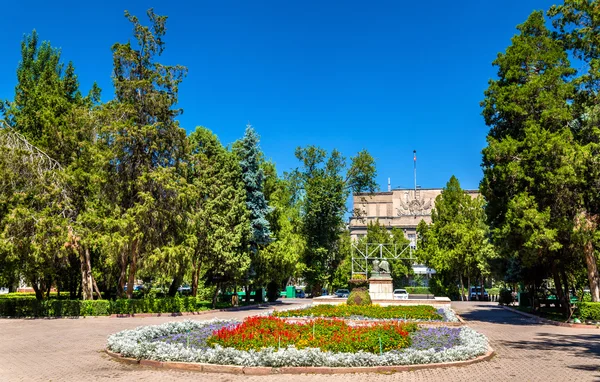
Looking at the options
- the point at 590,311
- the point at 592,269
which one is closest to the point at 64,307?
the point at 590,311

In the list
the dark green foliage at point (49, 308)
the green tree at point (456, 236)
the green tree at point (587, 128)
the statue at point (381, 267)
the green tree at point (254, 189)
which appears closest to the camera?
the green tree at point (587, 128)

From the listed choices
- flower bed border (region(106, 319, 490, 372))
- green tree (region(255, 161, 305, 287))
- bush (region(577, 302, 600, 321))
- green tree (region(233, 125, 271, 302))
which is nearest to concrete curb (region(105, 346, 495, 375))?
flower bed border (region(106, 319, 490, 372))

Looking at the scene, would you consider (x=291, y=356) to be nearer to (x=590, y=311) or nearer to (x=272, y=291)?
(x=590, y=311)

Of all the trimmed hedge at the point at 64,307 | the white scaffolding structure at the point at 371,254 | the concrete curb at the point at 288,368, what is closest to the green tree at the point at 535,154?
the concrete curb at the point at 288,368

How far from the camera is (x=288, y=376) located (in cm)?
956

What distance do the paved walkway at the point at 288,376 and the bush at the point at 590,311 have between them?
9.58 ft

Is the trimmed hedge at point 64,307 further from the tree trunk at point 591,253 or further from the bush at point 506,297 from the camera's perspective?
the bush at point 506,297

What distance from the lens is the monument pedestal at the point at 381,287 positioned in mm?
32222

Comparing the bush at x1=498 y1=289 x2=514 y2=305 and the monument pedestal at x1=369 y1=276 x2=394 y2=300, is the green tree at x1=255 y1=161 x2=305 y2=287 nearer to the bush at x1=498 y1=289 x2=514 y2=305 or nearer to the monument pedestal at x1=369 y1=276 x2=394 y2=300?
the monument pedestal at x1=369 y1=276 x2=394 y2=300

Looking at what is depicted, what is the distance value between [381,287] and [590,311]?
14.2 m

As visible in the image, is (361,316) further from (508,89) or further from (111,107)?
(111,107)

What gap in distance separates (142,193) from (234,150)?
12135mm

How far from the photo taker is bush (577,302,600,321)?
20000 mm

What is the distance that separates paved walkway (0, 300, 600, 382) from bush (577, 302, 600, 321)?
2920mm
